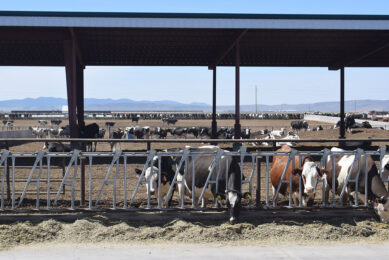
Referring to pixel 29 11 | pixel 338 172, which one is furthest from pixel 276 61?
pixel 338 172

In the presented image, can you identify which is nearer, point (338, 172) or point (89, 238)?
point (89, 238)

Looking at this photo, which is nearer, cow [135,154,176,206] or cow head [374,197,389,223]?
cow head [374,197,389,223]

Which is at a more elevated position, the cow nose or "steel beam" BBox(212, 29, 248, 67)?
"steel beam" BBox(212, 29, 248, 67)

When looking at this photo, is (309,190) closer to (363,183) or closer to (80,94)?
(363,183)

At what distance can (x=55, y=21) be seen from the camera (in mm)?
16453

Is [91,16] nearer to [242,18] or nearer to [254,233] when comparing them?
[242,18]

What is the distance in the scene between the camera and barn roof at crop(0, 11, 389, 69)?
1669 centimetres

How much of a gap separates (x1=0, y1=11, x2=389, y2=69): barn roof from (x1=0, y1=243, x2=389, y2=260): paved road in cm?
1175

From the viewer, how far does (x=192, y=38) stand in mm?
20172

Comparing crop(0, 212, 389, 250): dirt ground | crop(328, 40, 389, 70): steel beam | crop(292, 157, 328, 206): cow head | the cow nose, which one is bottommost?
crop(0, 212, 389, 250): dirt ground

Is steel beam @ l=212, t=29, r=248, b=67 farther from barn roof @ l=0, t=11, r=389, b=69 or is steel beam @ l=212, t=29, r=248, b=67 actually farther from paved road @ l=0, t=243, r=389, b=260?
paved road @ l=0, t=243, r=389, b=260

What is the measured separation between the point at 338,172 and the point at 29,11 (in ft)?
42.5

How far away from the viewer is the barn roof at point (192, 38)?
657 inches


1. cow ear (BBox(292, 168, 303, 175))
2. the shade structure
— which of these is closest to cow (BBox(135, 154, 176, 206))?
cow ear (BBox(292, 168, 303, 175))
